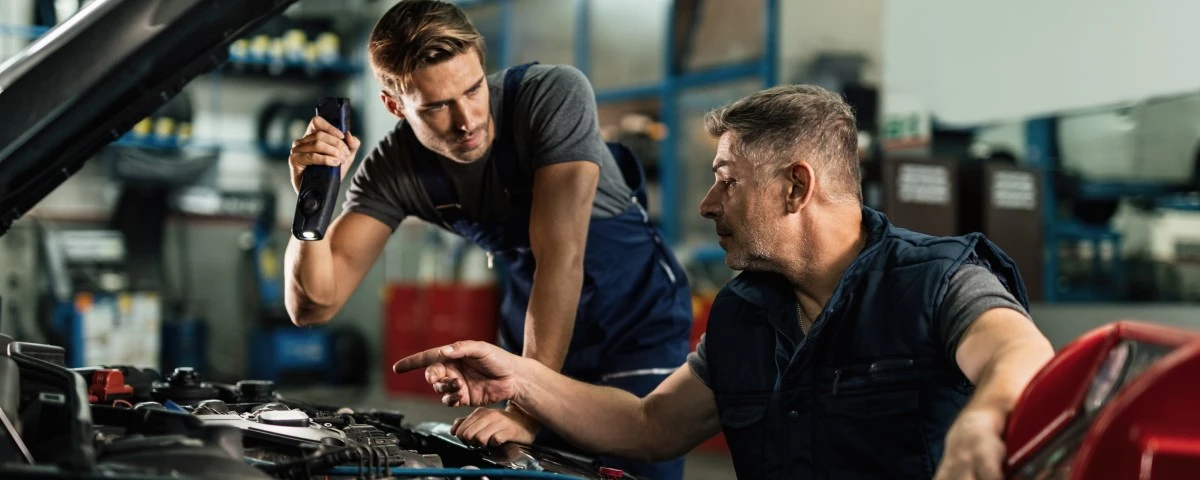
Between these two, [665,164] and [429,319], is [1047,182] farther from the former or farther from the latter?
[429,319]

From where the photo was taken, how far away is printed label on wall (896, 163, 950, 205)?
5.08 metres

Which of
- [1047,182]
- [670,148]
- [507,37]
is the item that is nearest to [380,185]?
[1047,182]

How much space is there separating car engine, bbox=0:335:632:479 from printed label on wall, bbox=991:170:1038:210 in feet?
13.2

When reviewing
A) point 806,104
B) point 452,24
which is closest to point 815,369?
point 806,104

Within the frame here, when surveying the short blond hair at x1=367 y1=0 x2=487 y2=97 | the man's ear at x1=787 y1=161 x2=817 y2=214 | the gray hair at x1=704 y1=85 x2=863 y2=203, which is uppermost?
the short blond hair at x1=367 y1=0 x2=487 y2=97

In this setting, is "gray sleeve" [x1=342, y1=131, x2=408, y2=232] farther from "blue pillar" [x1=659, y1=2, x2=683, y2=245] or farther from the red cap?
"blue pillar" [x1=659, y1=2, x2=683, y2=245]

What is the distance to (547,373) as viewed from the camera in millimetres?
1892

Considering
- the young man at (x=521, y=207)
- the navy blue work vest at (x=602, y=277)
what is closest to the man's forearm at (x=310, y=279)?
the young man at (x=521, y=207)

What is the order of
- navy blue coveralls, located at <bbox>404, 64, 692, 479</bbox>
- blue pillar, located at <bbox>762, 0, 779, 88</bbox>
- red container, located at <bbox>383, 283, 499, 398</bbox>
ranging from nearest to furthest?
navy blue coveralls, located at <bbox>404, 64, 692, 479</bbox> < blue pillar, located at <bbox>762, 0, 779, 88</bbox> < red container, located at <bbox>383, 283, 499, 398</bbox>

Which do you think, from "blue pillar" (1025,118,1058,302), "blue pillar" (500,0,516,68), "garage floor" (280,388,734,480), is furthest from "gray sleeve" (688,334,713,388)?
"blue pillar" (500,0,516,68)

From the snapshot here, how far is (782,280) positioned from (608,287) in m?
0.66

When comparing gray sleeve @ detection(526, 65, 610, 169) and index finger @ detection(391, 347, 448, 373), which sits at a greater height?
gray sleeve @ detection(526, 65, 610, 169)

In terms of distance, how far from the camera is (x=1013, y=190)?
5316 millimetres

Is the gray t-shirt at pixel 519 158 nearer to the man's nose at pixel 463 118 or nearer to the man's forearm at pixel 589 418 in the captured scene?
the man's nose at pixel 463 118
